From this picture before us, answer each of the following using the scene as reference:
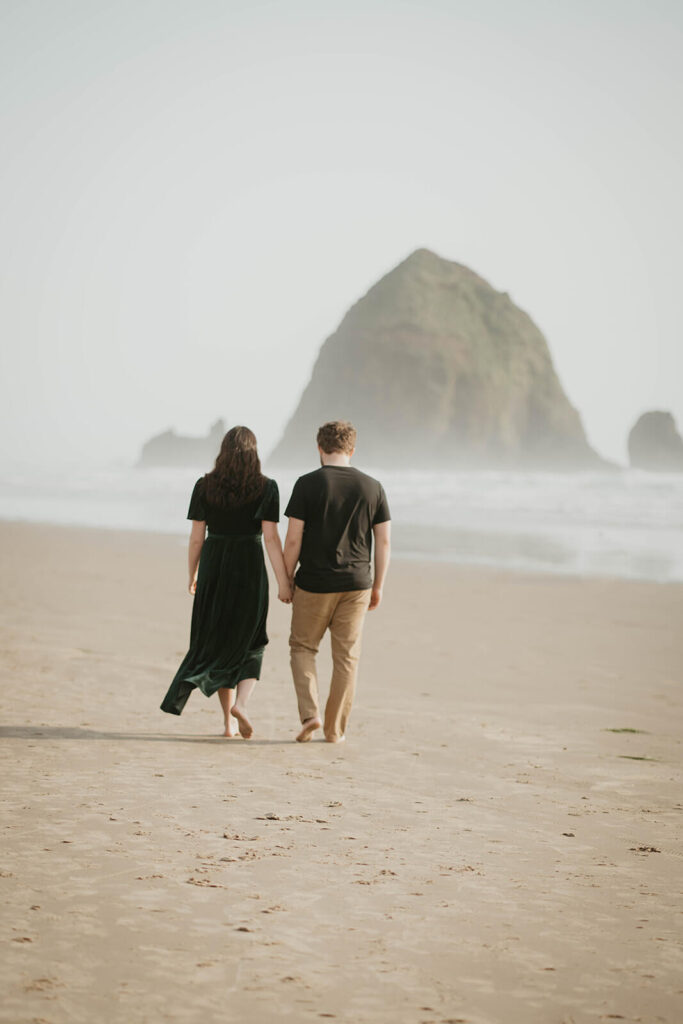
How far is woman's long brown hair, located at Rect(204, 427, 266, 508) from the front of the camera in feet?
17.6

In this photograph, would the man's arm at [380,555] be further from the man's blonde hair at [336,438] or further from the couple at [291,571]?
the man's blonde hair at [336,438]

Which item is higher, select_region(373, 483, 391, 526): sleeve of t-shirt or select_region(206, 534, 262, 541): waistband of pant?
select_region(373, 483, 391, 526): sleeve of t-shirt

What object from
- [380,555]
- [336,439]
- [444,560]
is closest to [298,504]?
[336,439]

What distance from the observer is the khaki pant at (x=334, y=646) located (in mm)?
5492

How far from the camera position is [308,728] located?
17.8 ft

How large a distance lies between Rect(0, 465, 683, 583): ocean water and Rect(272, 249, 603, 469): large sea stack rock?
7404cm

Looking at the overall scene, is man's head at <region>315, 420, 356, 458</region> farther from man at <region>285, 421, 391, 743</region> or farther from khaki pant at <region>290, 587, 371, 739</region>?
khaki pant at <region>290, 587, 371, 739</region>

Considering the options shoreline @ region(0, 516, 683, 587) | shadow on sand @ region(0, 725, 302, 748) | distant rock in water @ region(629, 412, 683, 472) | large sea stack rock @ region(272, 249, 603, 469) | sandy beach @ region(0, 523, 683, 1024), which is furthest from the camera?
distant rock in water @ region(629, 412, 683, 472)

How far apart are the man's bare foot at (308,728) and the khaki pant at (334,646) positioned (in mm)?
39

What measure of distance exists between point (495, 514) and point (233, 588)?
22351 millimetres

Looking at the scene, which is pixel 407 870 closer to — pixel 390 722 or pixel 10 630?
pixel 390 722

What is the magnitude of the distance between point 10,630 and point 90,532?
1163cm

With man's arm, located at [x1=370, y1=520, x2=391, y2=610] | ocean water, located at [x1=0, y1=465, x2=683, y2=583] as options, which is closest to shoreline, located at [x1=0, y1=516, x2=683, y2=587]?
ocean water, located at [x1=0, y1=465, x2=683, y2=583]

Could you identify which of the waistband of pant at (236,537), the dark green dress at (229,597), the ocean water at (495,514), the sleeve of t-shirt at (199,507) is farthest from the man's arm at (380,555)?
the ocean water at (495,514)
